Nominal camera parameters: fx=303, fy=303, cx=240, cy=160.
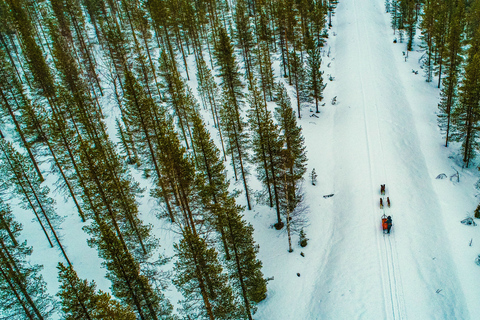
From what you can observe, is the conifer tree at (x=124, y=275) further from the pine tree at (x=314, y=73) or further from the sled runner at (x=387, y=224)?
the pine tree at (x=314, y=73)

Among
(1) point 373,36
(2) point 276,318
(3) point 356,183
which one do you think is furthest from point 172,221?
(1) point 373,36

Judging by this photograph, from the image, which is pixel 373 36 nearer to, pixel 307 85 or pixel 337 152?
pixel 307 85

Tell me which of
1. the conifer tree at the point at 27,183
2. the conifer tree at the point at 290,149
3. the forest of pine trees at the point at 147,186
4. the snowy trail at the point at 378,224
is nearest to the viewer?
the forest of pine trees at the point at 147,186

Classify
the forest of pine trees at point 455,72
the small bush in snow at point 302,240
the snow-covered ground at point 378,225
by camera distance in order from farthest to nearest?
the forest of pine trees at point 455,72 → the small bush in snow at point 302,240 → the snow-covered ground at point 378,225

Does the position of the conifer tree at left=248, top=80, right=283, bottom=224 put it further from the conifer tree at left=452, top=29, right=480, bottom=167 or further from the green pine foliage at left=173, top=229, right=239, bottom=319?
the conifer tree at left=452, top=29, right=480, bottom=167

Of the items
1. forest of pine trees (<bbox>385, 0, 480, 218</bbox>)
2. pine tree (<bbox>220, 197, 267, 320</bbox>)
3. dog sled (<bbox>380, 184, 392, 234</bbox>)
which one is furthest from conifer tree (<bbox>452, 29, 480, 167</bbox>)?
pine tree (<bbox>220, 197, 267, 320</bbox>)

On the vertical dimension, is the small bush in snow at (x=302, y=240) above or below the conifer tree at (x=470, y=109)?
below

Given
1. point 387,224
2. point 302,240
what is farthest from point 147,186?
point 387,224

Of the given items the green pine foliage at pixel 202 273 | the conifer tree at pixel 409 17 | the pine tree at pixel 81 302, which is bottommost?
the green pine foliage at pixel 202 273

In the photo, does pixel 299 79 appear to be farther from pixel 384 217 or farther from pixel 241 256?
pixel 241 256

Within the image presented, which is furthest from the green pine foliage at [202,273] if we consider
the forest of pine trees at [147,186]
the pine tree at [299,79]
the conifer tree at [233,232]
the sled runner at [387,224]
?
the pine tree at [299,79]
